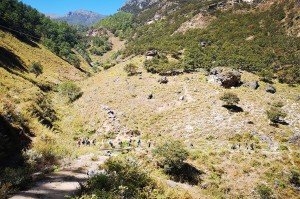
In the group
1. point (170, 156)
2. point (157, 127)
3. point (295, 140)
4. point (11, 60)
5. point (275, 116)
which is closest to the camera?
point (170, 156)

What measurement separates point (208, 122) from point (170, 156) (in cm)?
1883

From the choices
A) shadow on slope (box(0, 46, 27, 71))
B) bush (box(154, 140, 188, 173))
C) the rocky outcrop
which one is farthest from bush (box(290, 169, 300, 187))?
the rocky outcrop

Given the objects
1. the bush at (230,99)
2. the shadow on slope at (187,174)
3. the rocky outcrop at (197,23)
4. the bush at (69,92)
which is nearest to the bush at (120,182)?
the shadow on slope at (187,174)

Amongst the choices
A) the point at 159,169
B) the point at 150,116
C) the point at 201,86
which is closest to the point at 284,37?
the point at 201,86

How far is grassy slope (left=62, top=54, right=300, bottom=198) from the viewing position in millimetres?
24094

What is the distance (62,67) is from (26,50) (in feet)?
44.5

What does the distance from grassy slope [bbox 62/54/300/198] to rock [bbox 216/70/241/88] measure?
8.20 feet

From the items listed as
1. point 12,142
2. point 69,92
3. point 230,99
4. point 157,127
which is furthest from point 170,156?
point 69,92

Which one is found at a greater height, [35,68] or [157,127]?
[35,68]

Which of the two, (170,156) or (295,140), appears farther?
(295,140)

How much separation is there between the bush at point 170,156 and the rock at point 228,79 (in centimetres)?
3522

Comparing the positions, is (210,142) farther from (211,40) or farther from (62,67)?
(211,40)

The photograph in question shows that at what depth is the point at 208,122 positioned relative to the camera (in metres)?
37.7

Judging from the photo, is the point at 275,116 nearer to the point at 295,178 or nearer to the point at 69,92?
the point at 295,178
